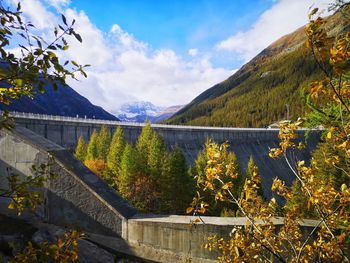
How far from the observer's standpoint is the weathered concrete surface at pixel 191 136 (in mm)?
52406

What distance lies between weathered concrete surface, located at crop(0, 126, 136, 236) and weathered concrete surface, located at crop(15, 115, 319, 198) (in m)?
37.4

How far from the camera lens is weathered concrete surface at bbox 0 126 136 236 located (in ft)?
34.0

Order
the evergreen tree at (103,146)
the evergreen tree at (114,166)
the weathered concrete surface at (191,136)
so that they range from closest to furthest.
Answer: the evergreen tree at (114,166)
the evergreen tree at (103,146)
the weathered concrete surface at (191,136)

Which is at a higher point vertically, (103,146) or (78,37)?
(78,37)

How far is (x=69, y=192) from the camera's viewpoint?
35.0ft

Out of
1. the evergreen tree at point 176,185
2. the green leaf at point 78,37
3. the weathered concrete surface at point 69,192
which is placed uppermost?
the green leaf at point 78,37

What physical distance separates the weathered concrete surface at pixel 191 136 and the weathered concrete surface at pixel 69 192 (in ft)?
123

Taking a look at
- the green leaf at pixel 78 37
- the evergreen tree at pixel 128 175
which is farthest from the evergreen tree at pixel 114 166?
the green leaf at pixel 78 37

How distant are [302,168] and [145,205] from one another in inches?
1129

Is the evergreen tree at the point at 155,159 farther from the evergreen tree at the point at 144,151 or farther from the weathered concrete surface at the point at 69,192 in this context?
the weathered concrete surface at the point at 69,192

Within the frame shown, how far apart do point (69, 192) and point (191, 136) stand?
65.7 metres

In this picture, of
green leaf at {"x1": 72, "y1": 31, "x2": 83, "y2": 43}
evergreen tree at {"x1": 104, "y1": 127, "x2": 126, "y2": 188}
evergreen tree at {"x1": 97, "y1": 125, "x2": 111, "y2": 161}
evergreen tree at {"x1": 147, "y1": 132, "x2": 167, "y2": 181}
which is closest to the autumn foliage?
green leaf at {"x1": 72, "y1": 31, "x2": 83, "y2": 43}

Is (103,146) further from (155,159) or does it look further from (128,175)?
(128,175)

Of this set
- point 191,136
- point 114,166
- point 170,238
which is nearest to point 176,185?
point 114,166
